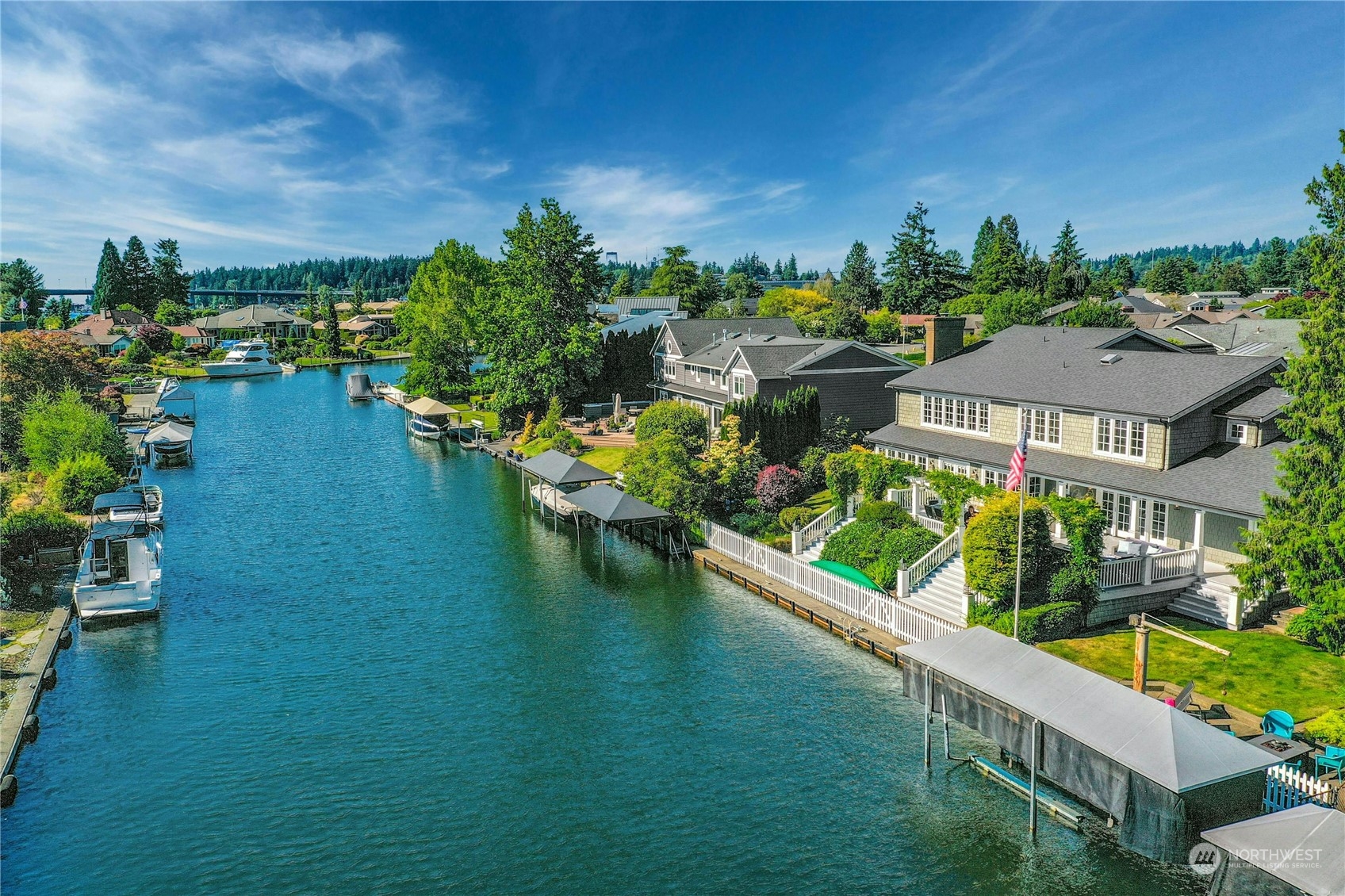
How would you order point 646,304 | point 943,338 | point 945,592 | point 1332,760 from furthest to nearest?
point 646,304
point 943,338
point 945,592
point 1332,760

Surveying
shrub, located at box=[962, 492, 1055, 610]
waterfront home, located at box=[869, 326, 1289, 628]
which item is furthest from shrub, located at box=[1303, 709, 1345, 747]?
shrub, located at box=[962, 492, 1055, 610]

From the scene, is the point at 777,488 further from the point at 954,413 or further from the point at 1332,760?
the point at 1332,760

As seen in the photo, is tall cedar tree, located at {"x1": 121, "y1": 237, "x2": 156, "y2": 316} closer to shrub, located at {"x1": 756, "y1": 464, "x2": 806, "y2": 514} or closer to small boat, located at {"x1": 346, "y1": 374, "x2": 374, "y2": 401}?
small boat, located at {"x1": 346, "y1": 374, "x2": 374, "y2": 401}

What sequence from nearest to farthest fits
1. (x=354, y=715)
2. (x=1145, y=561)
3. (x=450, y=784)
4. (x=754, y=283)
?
(x=450, y=784)
(x=354, y=715)
(x=1145, y=561)
(x=754, y=283)

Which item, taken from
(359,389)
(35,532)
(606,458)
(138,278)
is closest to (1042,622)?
(606,458)

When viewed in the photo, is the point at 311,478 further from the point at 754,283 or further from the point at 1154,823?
the point at 754,283

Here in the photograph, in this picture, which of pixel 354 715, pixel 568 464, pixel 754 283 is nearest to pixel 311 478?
pixel 568 464
